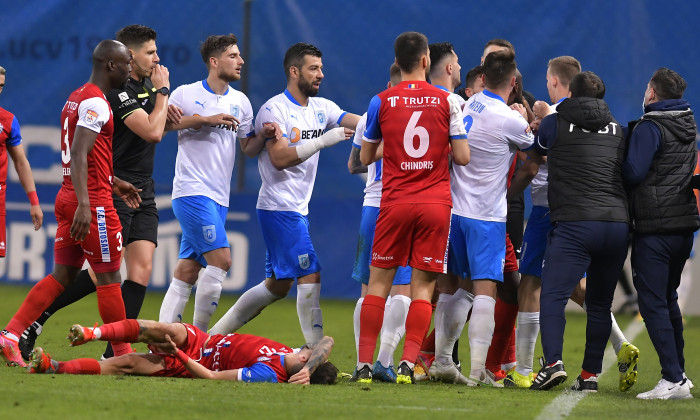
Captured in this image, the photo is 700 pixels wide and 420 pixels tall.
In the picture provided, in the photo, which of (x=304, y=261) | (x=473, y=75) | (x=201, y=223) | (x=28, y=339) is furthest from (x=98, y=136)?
Result: (x=473, y=75)

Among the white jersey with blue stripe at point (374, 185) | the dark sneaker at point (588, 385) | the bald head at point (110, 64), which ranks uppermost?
the bald head at point (110, 64)

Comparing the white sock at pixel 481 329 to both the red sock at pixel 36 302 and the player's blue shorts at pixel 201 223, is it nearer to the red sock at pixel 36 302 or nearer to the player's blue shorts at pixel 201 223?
the player's blue shorts at pixel 201 223

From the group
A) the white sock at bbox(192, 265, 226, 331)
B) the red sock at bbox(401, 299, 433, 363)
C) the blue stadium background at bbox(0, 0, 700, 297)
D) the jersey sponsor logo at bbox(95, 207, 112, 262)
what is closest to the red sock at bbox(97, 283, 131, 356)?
the jersey sponsor logo at bbox(95, 207, 112, 262)

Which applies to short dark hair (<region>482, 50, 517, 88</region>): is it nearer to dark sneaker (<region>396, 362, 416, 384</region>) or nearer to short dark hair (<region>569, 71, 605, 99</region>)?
short dark hair (<region>569, 71, 605, 99</region>)

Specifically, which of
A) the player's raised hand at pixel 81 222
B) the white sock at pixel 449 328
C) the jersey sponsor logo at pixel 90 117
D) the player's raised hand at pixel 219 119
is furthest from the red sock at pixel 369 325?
the jersey sponsor logo at pixel 90 117

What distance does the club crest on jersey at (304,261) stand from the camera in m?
7.50

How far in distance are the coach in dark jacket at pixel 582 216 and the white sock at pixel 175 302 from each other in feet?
8.87

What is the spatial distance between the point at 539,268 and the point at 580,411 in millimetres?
1823

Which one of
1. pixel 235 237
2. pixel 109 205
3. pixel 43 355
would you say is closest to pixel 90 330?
pixel 43 355

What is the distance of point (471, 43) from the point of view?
11.9 metres

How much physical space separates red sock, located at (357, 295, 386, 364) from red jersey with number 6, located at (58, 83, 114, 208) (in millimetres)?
1683

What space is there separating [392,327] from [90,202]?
199 cm

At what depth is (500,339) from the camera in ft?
23.9

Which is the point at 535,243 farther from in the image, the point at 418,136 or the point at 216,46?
the point at 216,46
